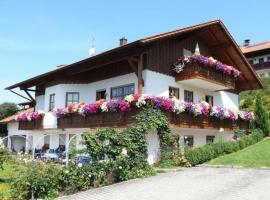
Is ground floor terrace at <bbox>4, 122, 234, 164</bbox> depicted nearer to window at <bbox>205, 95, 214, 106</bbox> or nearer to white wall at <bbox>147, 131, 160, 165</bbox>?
white wall at <bbox>147, 131, 160, 165</bbox>

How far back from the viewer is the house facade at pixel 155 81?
70.9 feet

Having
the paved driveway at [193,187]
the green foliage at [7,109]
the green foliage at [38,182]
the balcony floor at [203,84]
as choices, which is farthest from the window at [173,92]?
the green foliage at [7,109]

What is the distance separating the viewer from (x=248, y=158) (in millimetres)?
20156

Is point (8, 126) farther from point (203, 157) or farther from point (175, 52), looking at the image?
point (203, 157)

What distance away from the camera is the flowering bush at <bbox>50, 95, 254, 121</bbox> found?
19.8 metres

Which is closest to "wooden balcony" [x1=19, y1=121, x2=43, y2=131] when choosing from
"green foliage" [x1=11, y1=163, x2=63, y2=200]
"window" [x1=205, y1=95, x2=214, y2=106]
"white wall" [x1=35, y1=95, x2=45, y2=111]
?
"white wall" [x1=35, y1=95, x2=45, y2=111]

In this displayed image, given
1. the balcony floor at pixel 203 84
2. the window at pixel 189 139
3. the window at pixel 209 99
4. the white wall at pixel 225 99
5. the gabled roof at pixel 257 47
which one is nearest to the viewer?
the balcony floor at pixel 203 84

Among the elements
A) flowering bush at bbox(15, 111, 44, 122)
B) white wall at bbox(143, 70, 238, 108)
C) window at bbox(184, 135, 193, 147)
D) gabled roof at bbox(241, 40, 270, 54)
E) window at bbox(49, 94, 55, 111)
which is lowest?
window at bbox(184, 135, 193, 147)

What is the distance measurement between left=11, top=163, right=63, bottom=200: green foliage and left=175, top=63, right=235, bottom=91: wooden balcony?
A: 1167 centimetres

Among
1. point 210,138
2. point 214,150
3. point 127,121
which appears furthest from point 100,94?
point 214,150

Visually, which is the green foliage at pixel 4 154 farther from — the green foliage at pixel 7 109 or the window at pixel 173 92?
the green foliage at pixel 7 109

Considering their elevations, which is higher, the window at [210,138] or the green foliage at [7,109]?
the green foliage at [7,109]

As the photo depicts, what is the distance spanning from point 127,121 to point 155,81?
319cm

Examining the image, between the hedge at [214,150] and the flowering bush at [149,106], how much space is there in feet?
6.05
